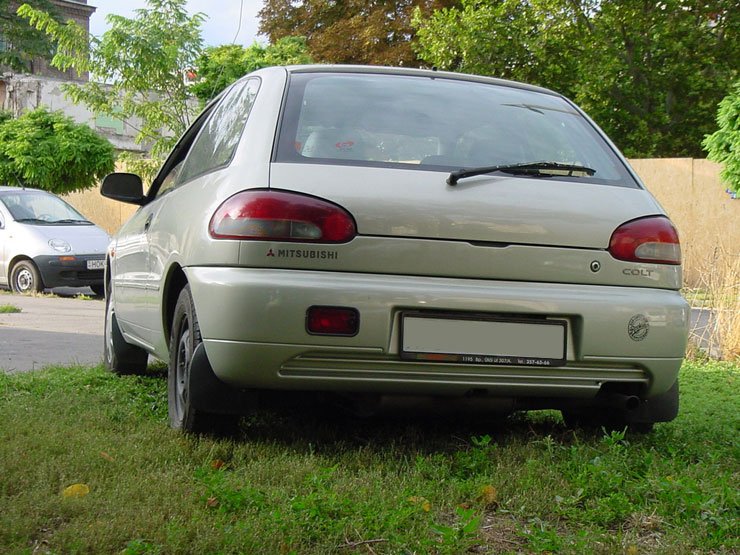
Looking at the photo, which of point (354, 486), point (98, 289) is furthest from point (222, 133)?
point (98, 289)

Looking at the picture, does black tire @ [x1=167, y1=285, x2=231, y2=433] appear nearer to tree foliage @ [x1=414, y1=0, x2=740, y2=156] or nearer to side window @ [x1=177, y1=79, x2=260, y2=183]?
side window @ [x1=177, y1=79, x2=260, y2=183]

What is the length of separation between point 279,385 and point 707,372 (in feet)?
15.7

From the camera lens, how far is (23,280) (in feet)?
51.1

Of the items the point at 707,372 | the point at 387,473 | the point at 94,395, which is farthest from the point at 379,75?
the point at 707,372

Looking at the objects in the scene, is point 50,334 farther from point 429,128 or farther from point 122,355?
point 429,128

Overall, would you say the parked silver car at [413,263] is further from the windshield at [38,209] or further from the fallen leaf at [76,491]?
the windshield at [38,209]

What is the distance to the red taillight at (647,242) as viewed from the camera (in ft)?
13.9

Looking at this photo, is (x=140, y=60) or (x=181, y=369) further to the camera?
(x=140, y=60)

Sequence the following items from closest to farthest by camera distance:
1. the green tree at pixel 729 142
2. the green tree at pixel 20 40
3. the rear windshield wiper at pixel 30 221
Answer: the rear windshield wiper at pixel 30 221 → the green tree at pixel 729 142 → the green tree at pixel 20 40

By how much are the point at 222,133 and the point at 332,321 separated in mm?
1347

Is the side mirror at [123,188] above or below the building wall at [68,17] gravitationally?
below

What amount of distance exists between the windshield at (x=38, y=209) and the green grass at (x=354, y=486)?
1137 cm

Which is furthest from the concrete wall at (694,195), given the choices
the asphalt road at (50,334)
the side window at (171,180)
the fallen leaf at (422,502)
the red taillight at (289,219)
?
the fallen leaf at (422,502)

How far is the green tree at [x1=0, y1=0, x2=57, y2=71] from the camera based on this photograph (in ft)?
172
